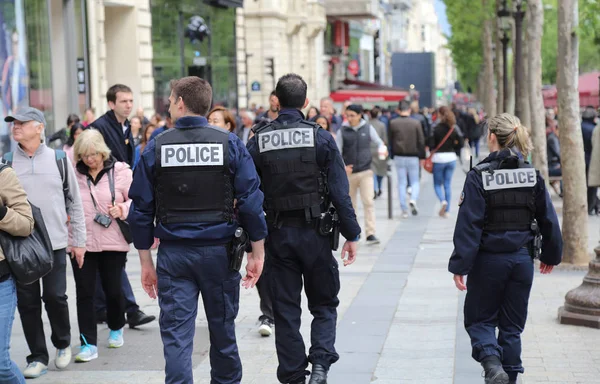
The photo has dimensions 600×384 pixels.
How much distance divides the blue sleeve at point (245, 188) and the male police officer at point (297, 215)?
803 mm

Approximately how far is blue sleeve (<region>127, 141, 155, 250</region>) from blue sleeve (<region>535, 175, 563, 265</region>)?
7.64 ft

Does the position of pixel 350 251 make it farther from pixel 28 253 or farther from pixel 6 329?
pixel 6 329

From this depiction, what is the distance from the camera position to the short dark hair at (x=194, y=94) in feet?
19.2

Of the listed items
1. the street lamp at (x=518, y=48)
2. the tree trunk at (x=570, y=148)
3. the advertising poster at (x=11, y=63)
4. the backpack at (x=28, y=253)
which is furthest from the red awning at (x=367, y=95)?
the backpack at (x=28, y=253)

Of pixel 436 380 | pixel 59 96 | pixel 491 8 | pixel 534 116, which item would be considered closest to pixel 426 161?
pixel 534 116

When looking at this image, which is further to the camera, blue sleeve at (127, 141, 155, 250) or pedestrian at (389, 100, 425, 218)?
pedestrian at (389, 100, 425, 218)

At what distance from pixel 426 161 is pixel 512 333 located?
38.7ft

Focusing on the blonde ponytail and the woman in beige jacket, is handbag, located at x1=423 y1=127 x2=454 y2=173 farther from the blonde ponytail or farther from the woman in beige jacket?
the woman in beige jacket

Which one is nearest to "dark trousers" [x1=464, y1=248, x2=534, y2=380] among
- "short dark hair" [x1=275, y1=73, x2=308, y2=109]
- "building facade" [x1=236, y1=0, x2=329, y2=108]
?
"short dark hair" [x1=275, y1=73, x2=308, y2=109]

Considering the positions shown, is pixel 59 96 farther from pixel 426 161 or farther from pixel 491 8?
pixel 491 8

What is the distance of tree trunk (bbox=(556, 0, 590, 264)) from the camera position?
11719 mm

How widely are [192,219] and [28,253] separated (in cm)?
99

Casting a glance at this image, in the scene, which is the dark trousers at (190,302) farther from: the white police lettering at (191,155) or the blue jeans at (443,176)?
the blue jeans at (443,176)

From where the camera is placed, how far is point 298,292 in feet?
22.8
